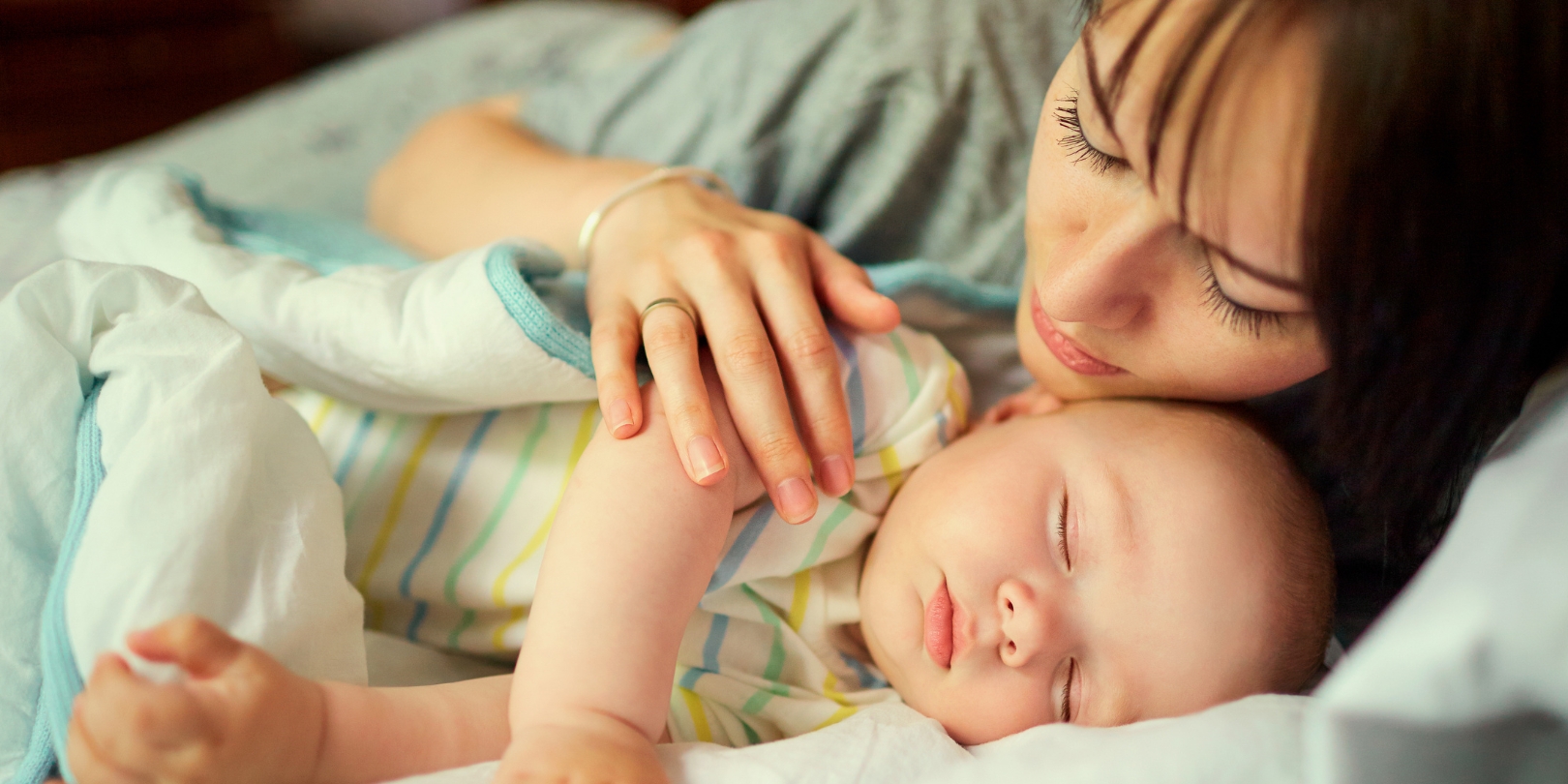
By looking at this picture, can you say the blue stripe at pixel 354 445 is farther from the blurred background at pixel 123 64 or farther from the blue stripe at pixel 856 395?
the blurred background at pixel 123 64

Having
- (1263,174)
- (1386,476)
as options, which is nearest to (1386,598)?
(1386,476)

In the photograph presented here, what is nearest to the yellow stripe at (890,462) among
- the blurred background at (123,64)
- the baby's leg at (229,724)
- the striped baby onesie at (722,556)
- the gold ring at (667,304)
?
the striped baby onesie at (722,556)

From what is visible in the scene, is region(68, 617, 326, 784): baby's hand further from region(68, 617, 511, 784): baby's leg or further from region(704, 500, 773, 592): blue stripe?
region(704, 500, 773, 592): blue stripe

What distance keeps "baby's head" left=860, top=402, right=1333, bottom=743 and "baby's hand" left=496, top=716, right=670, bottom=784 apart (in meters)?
0.26

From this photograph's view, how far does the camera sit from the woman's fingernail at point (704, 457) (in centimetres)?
68

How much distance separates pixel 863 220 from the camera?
107 centimetres

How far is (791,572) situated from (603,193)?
447 mm

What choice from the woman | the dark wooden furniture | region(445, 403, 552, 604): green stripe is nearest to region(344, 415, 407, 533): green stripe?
region(445, 403, 552, 604): green stripe

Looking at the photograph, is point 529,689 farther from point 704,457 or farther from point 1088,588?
point 1088,588

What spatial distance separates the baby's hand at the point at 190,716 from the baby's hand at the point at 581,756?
13cm

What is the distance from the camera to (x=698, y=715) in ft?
2.62

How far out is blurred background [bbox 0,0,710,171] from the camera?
7.21 ft

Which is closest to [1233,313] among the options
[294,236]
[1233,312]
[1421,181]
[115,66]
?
[1233,312]

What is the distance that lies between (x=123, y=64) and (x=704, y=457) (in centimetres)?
250
